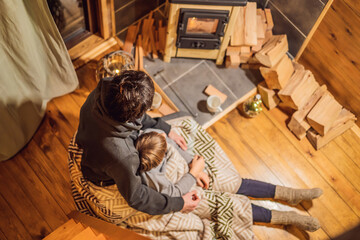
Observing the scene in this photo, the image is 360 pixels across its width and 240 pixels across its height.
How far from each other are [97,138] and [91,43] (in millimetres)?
1373

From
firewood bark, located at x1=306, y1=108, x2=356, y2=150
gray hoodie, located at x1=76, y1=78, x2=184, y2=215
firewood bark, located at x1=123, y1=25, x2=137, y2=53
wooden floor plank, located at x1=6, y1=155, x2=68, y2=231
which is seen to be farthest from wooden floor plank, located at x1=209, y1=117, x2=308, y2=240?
wooden floor plank, located at x1=6, y1=155, x2=68, y2=231

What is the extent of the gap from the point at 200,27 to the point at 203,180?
106cm

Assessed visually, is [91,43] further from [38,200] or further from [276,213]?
[276,213]

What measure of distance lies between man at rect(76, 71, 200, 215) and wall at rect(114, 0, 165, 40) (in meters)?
1.17

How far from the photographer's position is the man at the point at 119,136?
1.40 m

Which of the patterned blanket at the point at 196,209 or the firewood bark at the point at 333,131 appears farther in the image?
the firewood bark at the point at 333,131

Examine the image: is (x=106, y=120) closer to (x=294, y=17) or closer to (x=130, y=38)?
(x=130, y=38)

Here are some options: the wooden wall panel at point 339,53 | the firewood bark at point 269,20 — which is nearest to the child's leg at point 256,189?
the wooden wall panel at point 339,53

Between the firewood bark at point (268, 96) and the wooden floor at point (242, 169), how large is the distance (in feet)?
0.20

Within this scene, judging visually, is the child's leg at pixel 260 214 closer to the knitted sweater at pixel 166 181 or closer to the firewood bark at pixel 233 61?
the knitted sweater at pixel 166 181

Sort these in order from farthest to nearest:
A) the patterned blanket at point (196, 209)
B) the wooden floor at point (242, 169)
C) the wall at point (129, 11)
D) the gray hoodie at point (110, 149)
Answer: the wall at point (129, 11) → the wooden floor at point (242, 169) → the patterned blanket at point (196, 209) → the gray hoodie at point (110, 149)

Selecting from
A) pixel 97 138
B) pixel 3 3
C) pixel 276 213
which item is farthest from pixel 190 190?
pixel 3 3

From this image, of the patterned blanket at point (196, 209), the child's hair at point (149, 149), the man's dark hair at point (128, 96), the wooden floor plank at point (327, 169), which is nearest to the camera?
the man's dark hair at point (128, 96)

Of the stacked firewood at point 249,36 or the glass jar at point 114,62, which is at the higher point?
the stacked firewood at point 249,36
